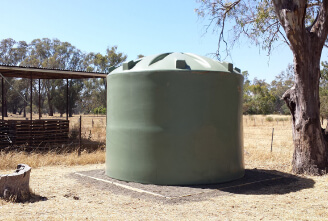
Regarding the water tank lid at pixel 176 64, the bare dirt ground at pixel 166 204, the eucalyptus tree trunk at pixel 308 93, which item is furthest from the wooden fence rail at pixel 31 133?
the eucalyptus tree trunk at pixel 308 93

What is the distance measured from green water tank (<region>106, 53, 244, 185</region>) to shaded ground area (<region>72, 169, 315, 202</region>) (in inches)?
Answer: 11.1

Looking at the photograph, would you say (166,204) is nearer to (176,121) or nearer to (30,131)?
(176,121)

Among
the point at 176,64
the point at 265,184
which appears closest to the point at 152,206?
the point at 176,64

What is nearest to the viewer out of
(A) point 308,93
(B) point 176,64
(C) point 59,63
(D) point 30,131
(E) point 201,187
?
(E) point 201,187

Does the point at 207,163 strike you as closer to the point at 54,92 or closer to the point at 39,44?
the point at 54,92

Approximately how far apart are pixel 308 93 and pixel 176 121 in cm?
436

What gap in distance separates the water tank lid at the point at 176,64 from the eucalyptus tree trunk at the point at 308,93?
2177mm

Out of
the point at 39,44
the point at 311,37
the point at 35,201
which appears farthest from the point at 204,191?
the point at 39,44

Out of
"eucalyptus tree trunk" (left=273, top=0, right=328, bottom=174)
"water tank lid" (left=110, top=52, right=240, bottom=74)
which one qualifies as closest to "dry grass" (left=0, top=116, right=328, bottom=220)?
"eucalyptus tree trunk" (left=273, top=0, right=328, bottom=174)

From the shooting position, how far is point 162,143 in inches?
320

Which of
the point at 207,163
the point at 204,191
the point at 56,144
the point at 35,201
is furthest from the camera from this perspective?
the point at 56,144

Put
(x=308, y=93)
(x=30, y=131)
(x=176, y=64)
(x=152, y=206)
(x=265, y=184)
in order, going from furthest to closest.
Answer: (x=30, y=131) → (x=308, y=93) → (x=265, y=184) → (x=176, y=64) → (x=152, y=206)

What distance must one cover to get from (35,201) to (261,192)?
459 centimetres

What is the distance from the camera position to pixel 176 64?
8172 millimetres
